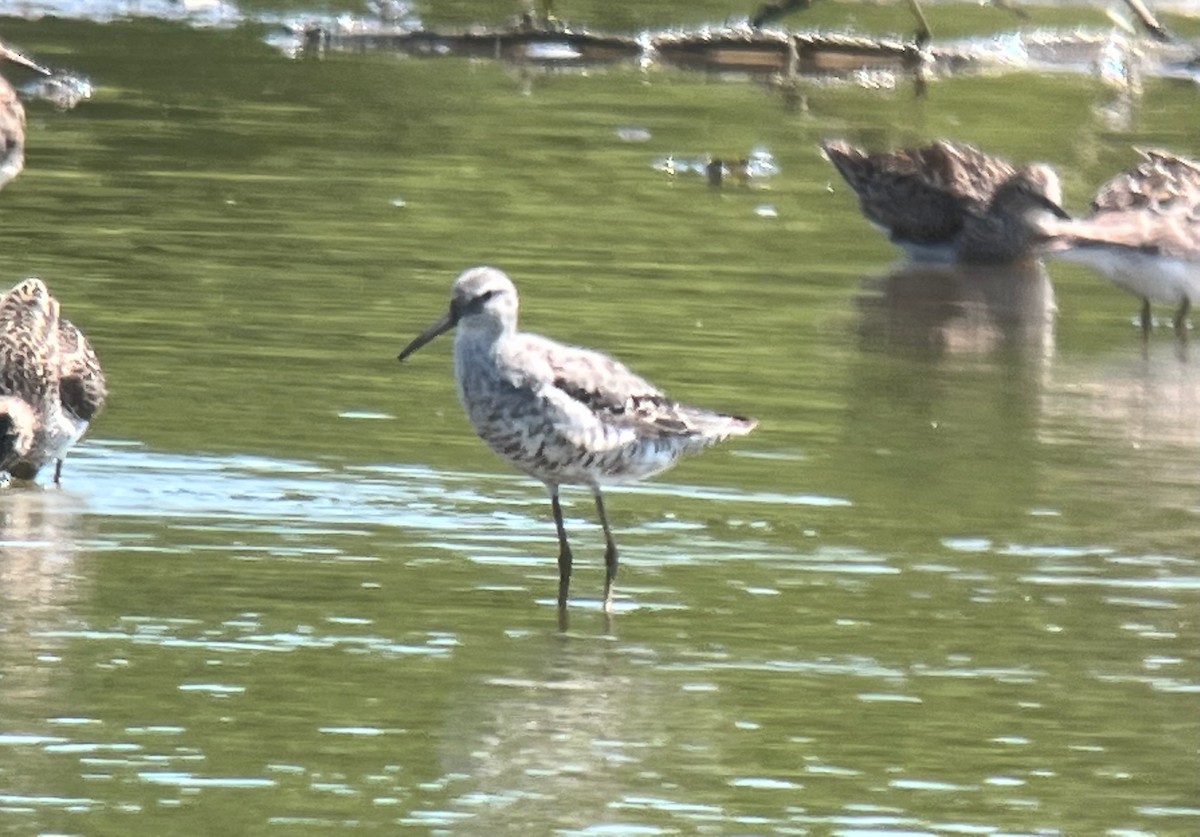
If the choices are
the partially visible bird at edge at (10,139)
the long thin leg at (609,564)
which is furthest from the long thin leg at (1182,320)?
the long thin leg at (609,564)

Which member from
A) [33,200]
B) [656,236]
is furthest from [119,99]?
[656,236]

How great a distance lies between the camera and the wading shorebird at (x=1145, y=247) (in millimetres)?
16984

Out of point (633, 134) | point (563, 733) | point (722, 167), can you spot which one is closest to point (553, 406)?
point (563, 733)

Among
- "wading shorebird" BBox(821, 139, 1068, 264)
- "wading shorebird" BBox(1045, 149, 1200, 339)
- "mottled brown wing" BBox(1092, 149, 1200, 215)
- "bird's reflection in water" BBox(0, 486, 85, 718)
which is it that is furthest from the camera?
"wading shorebird" BBox(821, 139, 1068, 264)

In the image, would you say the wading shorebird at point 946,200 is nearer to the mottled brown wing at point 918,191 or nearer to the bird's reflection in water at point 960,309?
the mottled brown wing at point 918,191

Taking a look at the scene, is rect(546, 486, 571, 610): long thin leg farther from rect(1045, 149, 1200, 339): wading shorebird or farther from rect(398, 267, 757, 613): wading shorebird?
rect(1045, 149, 1200, 339): wading shorebird

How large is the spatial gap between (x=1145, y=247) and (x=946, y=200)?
3000mm

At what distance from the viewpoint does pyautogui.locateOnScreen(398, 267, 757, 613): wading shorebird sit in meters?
10.4

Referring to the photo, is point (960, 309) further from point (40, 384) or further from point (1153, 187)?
point (40, 384)

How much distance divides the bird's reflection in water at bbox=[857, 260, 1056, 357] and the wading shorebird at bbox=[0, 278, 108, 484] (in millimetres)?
4618

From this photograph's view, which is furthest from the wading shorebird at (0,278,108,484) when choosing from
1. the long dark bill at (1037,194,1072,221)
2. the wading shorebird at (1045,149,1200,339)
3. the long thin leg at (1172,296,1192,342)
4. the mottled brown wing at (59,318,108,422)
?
the long dark bill at (1037,194,1072,221)

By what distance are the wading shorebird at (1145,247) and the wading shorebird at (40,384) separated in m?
6.21

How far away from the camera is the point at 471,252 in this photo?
1742 cm

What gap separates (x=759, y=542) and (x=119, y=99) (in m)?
12.7
